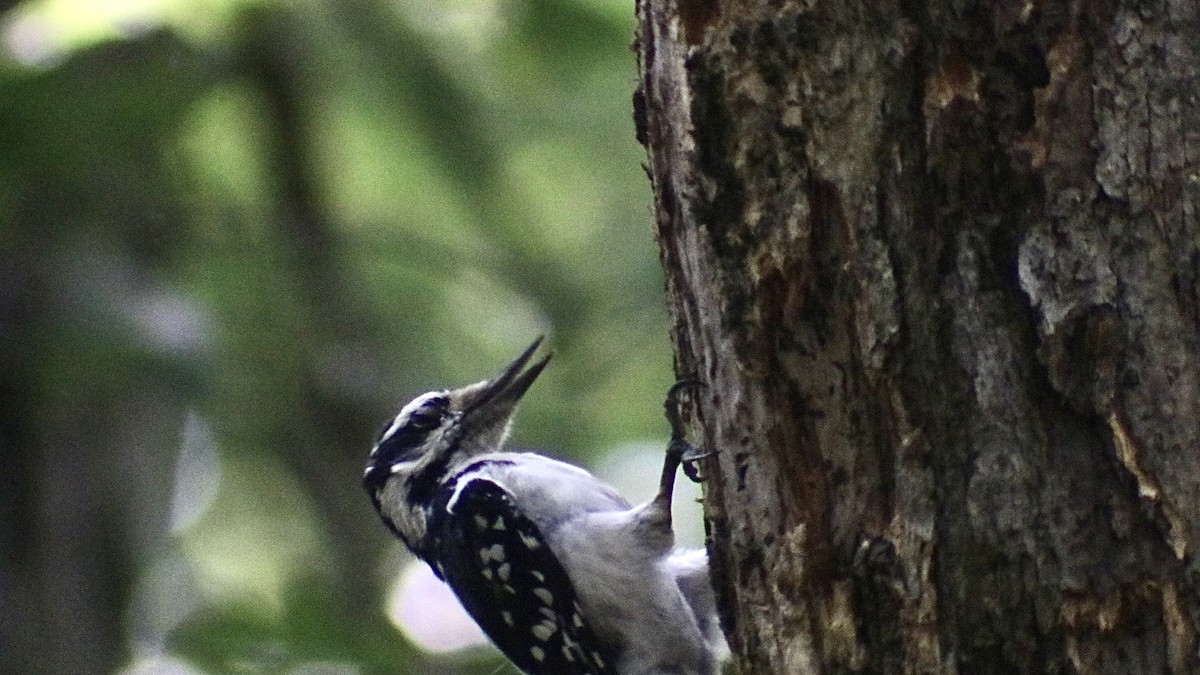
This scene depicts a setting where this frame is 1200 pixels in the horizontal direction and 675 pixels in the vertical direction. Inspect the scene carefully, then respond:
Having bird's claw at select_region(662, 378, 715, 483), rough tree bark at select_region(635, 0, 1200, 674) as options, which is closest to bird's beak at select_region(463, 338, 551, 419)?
bird's claw at select_region(662, 378, 715, 483)

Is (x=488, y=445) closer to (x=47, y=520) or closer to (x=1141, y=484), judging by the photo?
(x=47, y=520)

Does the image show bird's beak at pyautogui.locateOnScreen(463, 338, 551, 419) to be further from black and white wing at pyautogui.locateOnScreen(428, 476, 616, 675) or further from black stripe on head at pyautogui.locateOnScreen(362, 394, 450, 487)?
black and white wing at pyautogui.locateOnScreen(428, 476, 616, 675)

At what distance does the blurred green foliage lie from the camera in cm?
527

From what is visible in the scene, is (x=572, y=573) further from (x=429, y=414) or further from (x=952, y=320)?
(x=952, y=320)

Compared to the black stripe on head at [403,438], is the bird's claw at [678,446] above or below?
below

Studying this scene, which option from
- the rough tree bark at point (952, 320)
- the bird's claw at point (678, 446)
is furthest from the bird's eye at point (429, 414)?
the rough tree bark at point (952, 320)

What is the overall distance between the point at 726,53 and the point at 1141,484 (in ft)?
3.59

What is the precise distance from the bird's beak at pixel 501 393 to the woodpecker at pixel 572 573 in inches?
21.5

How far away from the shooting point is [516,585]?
4742 millimetres

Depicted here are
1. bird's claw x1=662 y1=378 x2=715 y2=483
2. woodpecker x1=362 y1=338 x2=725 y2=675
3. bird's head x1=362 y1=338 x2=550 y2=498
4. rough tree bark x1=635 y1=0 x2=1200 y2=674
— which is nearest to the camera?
rough tree bark x1=635 y1=0 x2=1200 y2=674

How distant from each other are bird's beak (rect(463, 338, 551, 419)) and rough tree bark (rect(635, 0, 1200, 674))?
2405 mm

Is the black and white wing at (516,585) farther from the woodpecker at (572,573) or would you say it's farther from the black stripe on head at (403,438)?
the black stripe on head at (403,438)

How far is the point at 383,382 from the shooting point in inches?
255

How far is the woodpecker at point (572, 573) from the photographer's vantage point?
4602 millimetres
